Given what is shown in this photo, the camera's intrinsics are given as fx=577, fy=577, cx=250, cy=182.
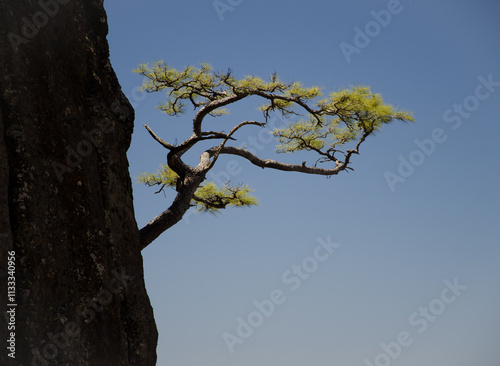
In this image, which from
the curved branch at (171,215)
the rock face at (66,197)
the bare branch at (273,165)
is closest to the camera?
→ the rock face at (66,197)

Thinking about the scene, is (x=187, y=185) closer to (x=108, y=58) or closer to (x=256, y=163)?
(x=256, y=163)

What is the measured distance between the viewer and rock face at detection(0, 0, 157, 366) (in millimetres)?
2961

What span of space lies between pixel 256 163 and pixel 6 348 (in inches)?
209

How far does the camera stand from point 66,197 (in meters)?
3.26

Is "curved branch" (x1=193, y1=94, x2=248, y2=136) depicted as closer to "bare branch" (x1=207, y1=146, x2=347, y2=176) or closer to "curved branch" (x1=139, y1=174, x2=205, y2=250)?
"bare branch" (x1=207, y1=146, x2=347, y2=176)

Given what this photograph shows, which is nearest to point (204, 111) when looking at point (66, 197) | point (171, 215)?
point (171, 215)

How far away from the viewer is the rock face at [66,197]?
2.96 m

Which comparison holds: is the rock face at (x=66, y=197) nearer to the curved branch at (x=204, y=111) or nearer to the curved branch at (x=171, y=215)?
the curved branch at (x=171, y=215)

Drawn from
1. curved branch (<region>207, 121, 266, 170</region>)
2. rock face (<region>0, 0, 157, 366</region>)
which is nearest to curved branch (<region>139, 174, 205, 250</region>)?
curved branch (<region>207, 121, 266, 170</region>)

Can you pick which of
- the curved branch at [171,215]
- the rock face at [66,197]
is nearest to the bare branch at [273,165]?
the curved branch at [171,215]

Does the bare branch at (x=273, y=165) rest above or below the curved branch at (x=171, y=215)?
above

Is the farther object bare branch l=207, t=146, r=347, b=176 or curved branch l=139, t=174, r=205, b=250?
bare branch l=207, t=146, r=347, b=176

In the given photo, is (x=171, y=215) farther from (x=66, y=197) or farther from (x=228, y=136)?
(x=66, y=197)

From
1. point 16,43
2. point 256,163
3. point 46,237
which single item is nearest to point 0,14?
point 16,43
